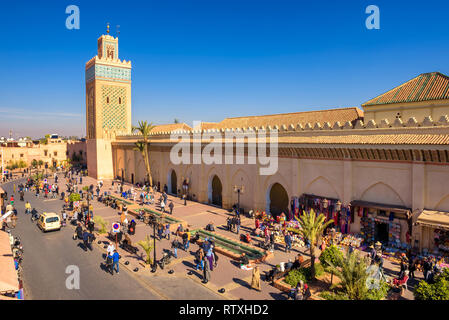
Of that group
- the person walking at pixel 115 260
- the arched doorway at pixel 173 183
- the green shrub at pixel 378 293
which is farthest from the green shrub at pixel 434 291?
the arched doorway at pixel 173 183

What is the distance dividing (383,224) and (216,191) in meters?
13.7

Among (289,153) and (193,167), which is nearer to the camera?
(289,153)

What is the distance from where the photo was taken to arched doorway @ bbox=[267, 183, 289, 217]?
21.0 metres

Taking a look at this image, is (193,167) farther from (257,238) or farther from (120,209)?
(257,238)

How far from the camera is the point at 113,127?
4062 centimetres

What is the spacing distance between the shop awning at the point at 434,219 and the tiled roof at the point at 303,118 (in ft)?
26.3

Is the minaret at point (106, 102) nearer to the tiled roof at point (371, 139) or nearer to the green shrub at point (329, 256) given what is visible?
the tiled roof at point (371, 139)

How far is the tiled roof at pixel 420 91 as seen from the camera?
17625 millimetres

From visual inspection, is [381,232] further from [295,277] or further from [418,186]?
[295,277]

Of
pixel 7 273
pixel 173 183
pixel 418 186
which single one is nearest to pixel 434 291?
pixel 418 186

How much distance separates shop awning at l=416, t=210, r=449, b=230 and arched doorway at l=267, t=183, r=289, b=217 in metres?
8.17
